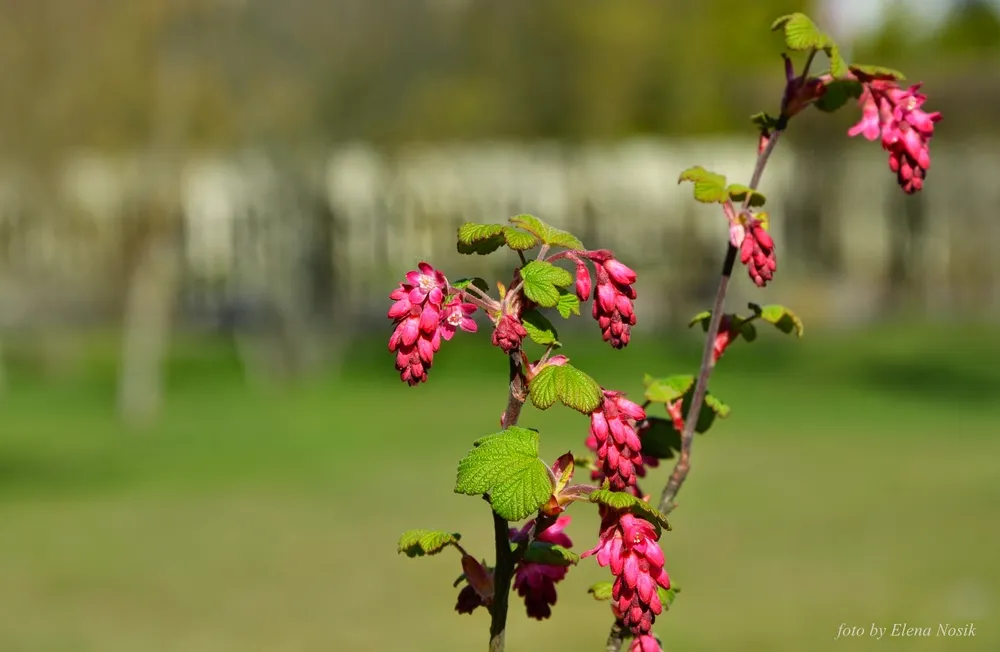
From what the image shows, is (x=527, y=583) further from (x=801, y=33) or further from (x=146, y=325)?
(x=146, y=325)

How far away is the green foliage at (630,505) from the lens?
4.87ft

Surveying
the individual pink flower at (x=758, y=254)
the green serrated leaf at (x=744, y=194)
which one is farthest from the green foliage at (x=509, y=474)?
the green serrated leaf at (x=744, y=194)

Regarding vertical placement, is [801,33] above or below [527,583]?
above

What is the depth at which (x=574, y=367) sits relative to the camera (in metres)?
1.67

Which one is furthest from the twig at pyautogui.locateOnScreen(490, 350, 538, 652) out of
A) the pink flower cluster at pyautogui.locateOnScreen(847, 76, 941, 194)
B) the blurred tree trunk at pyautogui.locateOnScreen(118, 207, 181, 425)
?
the blurred tree trunk at pyautogui.locateOnScreen(118, 207, 181, 425)

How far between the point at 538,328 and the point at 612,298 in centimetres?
15

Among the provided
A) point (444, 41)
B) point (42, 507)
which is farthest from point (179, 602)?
point (444, 41)

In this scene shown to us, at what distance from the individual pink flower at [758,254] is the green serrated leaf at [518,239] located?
27 cm

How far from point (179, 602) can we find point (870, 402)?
14.9m

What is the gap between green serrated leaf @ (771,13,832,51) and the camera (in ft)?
5.92

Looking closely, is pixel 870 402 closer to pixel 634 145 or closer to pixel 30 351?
pixel 30 351

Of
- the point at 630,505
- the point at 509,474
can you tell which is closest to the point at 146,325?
Answer: the point at 509,474

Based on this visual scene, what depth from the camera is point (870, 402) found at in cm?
2280

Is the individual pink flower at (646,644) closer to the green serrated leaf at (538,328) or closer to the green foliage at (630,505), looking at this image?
the green foliage at (630,505)
